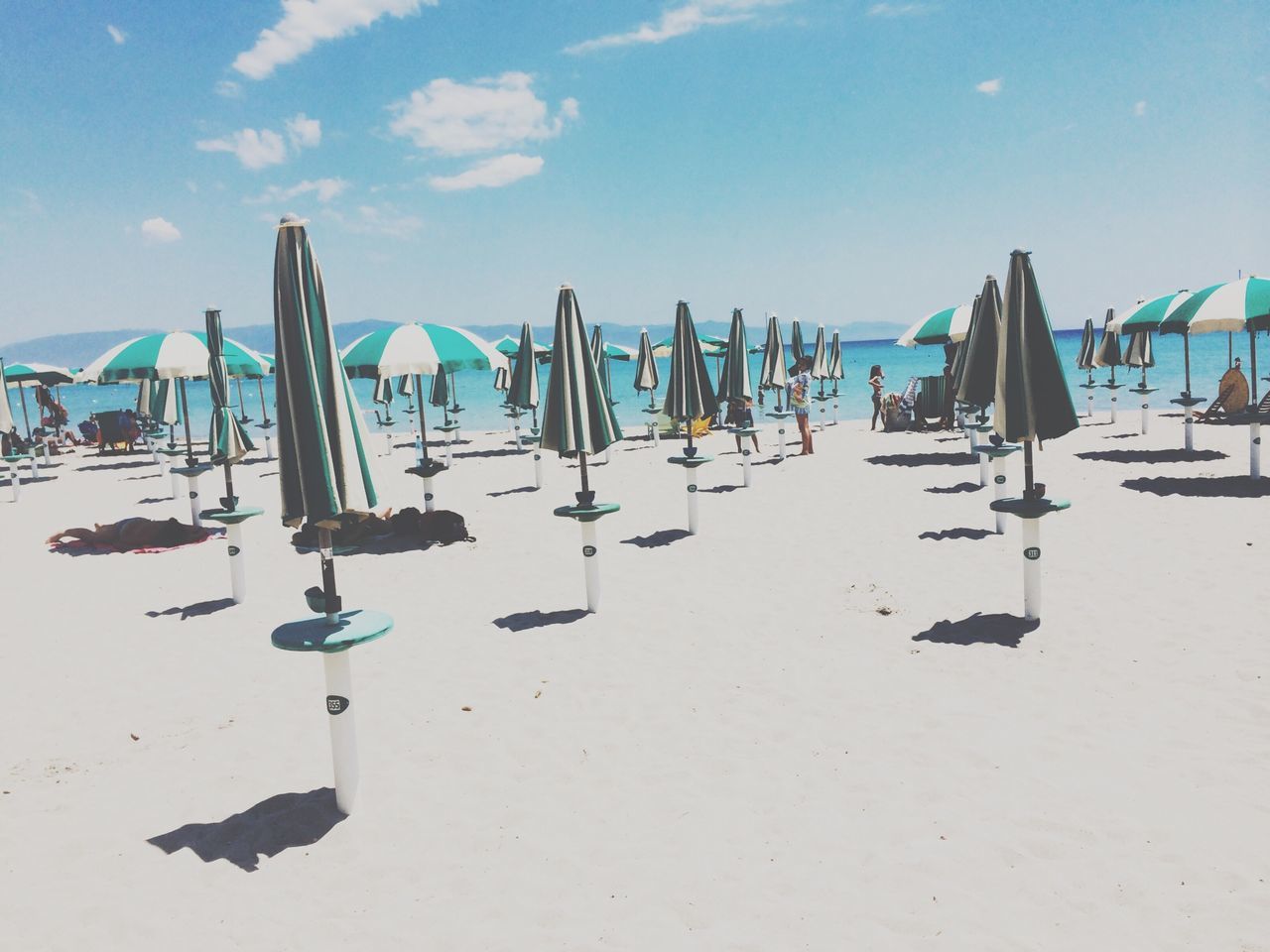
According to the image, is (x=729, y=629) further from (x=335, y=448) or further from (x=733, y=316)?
(x=733, y=316)

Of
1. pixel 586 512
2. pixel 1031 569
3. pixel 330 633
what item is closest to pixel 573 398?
pixel 586 512

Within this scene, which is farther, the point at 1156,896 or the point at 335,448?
the point at 335,448

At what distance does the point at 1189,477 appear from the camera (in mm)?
12172

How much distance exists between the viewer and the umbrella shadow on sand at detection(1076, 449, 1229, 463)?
1396 centimetres

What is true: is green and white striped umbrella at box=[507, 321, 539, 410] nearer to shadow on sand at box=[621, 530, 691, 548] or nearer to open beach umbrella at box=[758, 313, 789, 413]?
shadow on sand at box=[621, 530, 691, 548]

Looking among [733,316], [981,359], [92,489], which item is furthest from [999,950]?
[92,489]

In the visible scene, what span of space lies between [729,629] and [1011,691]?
91.5 inches

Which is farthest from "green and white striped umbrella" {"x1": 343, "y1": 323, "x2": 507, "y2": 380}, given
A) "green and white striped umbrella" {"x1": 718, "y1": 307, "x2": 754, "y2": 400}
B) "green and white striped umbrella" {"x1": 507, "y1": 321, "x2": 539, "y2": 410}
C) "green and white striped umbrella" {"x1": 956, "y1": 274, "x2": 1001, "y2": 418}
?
"green and white striped umbrella" {"x1": 956, "y1": 274, "x2": 1001, "y2": 418}

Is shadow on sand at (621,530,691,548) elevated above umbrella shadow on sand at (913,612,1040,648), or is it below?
above

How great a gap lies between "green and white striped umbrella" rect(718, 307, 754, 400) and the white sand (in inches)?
202

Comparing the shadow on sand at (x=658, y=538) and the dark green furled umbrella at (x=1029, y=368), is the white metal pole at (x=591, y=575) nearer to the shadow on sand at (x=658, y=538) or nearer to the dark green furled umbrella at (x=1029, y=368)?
the shadow on sand at (x=658, y=538)

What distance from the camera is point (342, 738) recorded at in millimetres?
4445

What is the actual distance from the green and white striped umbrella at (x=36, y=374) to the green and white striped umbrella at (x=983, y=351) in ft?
70.7

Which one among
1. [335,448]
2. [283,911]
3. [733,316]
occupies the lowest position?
[283,911]
